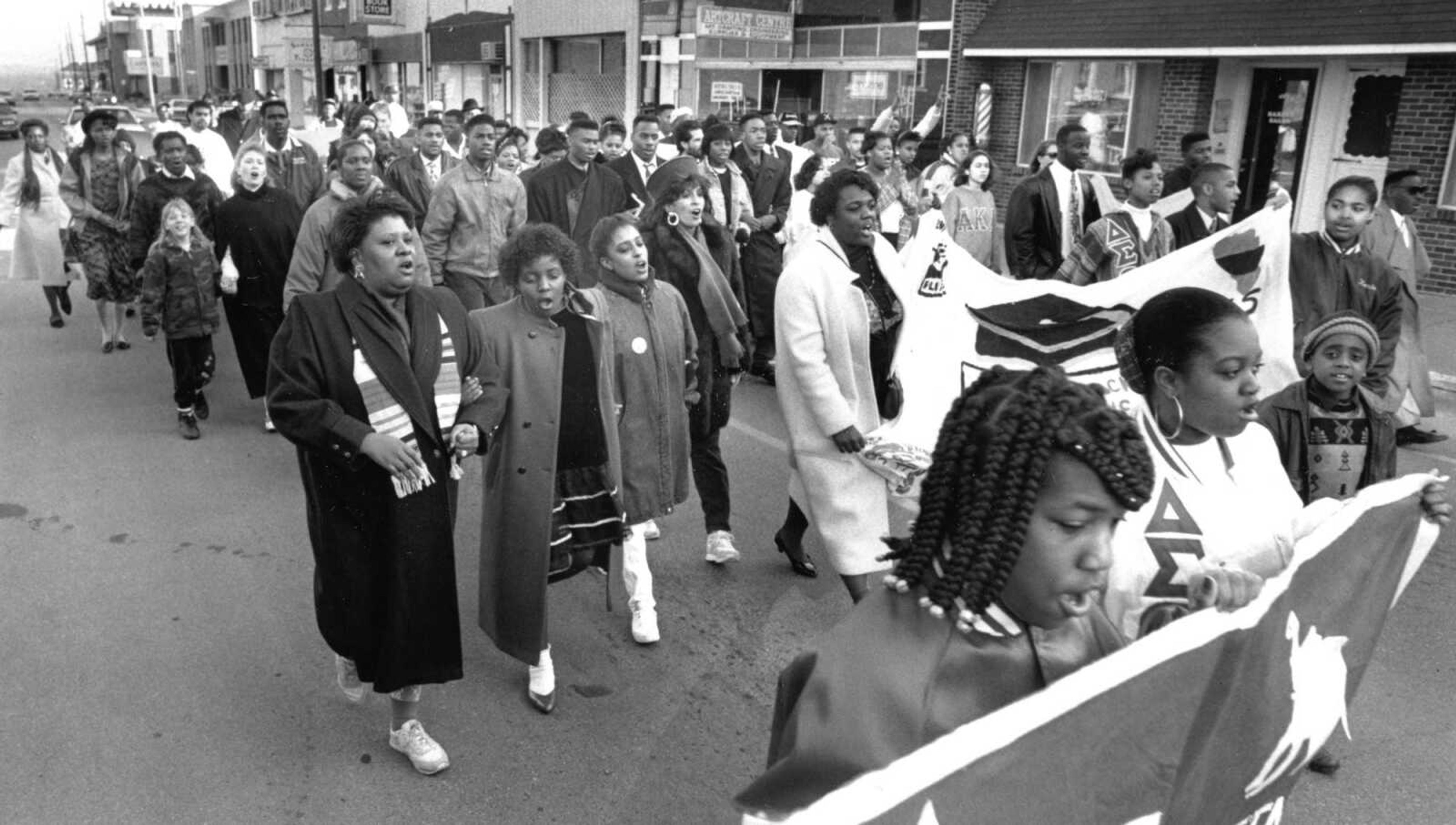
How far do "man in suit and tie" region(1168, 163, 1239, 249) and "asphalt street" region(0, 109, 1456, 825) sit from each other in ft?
7.28

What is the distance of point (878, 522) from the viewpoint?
451 cm

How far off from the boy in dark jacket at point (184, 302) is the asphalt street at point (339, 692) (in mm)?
1039

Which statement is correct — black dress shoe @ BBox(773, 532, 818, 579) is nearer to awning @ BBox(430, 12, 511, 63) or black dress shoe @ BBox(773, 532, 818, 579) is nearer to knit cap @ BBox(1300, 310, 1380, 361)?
knit cap @ BBox(1300, 310, 1380, 361)

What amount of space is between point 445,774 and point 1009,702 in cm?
245

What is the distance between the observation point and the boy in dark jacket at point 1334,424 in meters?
3.83

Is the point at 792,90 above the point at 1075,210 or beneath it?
above

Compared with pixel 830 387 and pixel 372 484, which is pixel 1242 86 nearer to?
pixel 830 387

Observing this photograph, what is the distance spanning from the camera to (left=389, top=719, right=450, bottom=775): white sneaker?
3.73 metres

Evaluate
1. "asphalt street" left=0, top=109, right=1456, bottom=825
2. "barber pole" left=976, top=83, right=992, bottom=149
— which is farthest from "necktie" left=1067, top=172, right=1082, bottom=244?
"barber pole" left=976, top=83, right=992, bottom=149

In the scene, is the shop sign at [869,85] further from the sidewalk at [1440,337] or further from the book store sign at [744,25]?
the sidewalk at [1440,337]

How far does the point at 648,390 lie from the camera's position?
467 centimetres

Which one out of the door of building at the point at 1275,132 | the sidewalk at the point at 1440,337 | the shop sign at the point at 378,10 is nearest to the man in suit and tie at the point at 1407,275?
the sidewalk at the point at 1440,337

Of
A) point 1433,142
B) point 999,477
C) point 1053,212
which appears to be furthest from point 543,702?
point 1433,142

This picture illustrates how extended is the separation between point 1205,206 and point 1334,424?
3.23 meters
